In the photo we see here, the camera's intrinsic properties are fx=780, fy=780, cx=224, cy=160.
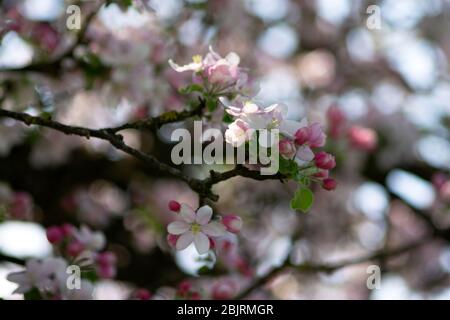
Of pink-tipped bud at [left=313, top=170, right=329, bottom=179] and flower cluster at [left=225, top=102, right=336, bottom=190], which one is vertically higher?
flower cluster at [left=225, top=102, right=336, bottom=190]

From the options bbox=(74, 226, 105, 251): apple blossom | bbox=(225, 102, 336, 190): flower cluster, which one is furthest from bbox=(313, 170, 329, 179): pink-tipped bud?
bbox=(74, 226, 105, 251): apple blossom

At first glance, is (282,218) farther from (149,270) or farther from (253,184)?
(149,270)

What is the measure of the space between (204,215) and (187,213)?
0.12 ft

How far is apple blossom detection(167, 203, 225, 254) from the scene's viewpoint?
1.60 meters

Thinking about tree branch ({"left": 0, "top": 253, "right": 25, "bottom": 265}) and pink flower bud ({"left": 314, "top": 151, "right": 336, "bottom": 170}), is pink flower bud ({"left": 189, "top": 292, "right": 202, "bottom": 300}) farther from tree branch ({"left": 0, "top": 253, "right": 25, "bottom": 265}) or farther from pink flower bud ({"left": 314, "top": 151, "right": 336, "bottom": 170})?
pink flower bud ({"left": 314, "top": 151, "right": 336, "bottom": 170})

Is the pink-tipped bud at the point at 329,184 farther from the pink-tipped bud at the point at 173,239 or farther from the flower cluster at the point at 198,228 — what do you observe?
the pink-tipped bud at the point at 173,239

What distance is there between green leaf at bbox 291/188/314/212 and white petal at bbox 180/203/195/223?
0.21 metres

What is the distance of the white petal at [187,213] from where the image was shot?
1.58 metres

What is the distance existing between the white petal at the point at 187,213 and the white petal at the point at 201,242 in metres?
0.04

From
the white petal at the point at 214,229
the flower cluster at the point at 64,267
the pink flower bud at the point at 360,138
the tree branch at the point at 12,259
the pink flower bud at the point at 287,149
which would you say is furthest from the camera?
the pink flower bud at the point at 360,138

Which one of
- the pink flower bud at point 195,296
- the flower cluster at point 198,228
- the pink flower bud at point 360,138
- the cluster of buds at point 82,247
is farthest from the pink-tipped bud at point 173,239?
the pink flower bud at point 360,138

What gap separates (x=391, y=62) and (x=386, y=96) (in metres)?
0.35

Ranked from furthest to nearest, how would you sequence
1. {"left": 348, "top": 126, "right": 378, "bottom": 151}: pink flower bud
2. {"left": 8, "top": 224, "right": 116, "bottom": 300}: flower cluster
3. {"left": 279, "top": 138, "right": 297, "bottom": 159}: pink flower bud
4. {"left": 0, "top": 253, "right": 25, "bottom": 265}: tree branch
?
1. {"left": 348, "top": 126, "right": 378, "bottom": 151}: pink flower bud
2. {"left": 0, "top": 253, "right": 25, "bottom": 265}: tree branch
3. {"left": 8, "top": 224, "right": 116, "bottom": 300}: flower cluster
4. {"left": 279, "top": 138, "right": 297, "bottom": 159}: pink flower bud

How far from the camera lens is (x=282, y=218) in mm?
3949
